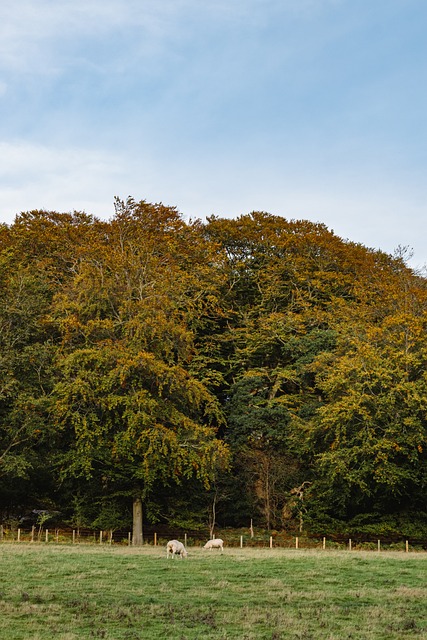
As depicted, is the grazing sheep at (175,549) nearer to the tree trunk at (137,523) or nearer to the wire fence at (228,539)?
the tree trunk at (137,523)

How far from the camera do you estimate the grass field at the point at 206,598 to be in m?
14.7

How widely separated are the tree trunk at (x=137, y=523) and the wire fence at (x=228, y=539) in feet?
1.40

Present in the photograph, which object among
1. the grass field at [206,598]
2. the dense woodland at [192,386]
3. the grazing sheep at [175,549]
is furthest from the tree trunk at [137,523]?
the grass field at [206,598]

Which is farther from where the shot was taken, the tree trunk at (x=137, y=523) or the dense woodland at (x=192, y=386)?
the tree trunk at (x=137, y=523)

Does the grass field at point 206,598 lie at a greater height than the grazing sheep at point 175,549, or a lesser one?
lesser

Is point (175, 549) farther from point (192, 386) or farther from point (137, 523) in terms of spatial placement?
point (192, 386)

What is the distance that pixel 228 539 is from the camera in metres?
43.6

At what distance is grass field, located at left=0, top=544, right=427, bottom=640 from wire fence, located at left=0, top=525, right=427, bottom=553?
44.6 ft

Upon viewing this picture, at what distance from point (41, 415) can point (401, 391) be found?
19040 millimetres

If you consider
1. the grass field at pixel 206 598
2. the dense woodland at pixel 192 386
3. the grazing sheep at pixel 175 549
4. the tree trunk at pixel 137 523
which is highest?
the dense woodland at pixel 192 386

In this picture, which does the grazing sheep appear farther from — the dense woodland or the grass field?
the dense woodland

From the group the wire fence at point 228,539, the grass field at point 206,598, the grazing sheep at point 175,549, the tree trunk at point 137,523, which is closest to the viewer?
the grass field at point 206,598

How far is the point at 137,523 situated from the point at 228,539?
5543mm

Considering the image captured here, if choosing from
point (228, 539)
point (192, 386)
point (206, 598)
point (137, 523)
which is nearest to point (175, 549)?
point (206, 598)
